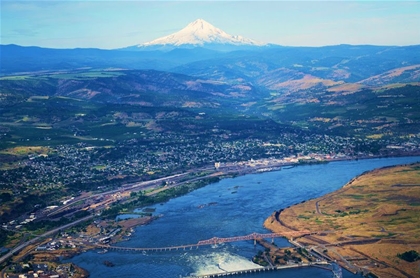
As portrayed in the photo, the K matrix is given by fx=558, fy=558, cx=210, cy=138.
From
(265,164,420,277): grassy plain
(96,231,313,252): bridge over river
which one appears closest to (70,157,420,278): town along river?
(96,231,313,252): bridge over river

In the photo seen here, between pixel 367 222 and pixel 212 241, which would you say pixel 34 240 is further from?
pixel 367 222

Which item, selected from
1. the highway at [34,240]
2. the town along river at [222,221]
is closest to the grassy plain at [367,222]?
the town along river at [222,221]

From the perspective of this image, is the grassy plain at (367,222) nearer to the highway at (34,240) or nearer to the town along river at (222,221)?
the town along river at (222,221)

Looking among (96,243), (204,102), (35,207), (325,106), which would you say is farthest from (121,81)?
(96,243)

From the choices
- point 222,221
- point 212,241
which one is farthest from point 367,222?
point 212,241

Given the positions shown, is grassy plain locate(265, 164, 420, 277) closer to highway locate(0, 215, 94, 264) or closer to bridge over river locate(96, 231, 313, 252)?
bridge over river locate(96, 231, 313, 252)
